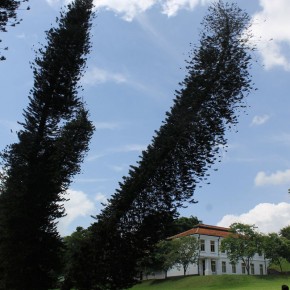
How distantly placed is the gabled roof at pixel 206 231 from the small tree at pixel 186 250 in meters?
4.41

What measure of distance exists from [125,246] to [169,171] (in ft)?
12.3

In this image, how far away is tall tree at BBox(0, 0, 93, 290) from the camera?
63.2 ft

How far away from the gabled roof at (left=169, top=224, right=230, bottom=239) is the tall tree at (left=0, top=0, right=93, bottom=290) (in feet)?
133

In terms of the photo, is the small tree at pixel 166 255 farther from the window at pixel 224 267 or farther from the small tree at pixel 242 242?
the window at pixel 224 267

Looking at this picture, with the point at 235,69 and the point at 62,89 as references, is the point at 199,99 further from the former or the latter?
the point at 62,89

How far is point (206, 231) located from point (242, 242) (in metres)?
10.2

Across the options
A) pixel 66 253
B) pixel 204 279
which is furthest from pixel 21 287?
pixel 204 279

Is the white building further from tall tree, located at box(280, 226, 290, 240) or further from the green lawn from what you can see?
tall tree, located at box(280, 226, 290, 240)

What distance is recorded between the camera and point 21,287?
61.8 ft

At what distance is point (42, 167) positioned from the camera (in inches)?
790

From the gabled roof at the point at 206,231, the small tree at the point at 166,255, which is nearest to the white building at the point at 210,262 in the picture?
the gabled roof at the point at 206,231

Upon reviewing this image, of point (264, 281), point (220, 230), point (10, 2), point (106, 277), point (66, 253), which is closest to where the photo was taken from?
point (10, 2)

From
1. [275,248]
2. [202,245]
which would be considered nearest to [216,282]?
[275,248]

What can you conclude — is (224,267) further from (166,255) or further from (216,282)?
(216,282)
